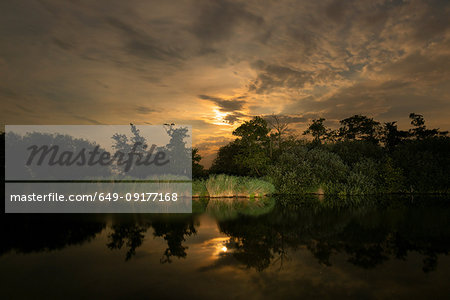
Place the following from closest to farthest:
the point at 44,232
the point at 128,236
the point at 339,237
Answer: the point at 339,237 → the point at 128,236 → the point at 44,232

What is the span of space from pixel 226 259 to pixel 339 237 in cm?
437

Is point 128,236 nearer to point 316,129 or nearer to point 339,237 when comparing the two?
point 339,237

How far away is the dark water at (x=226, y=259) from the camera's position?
16.2ft

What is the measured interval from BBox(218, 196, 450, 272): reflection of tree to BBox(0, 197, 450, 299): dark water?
32 millimetres

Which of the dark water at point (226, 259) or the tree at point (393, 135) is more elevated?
the tree at point (393, 135)

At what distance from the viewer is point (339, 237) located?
29.2 ft

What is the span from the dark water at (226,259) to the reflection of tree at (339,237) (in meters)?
0.03

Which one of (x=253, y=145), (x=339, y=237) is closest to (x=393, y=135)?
(x=253, y=145)

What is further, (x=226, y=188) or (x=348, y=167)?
(x=348, y=167)

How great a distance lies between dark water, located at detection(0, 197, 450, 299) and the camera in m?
4.93

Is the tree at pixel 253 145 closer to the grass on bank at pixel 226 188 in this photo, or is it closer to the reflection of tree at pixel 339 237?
the grass on bank at pixel 226 188

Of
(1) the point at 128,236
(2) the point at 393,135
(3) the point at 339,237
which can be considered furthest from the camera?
(2) the point at 393,135

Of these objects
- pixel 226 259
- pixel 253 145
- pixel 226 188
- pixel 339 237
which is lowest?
pixel 339 237

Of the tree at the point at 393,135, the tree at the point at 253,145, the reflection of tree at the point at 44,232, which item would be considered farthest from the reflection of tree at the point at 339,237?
the tree at the point at 393,135
